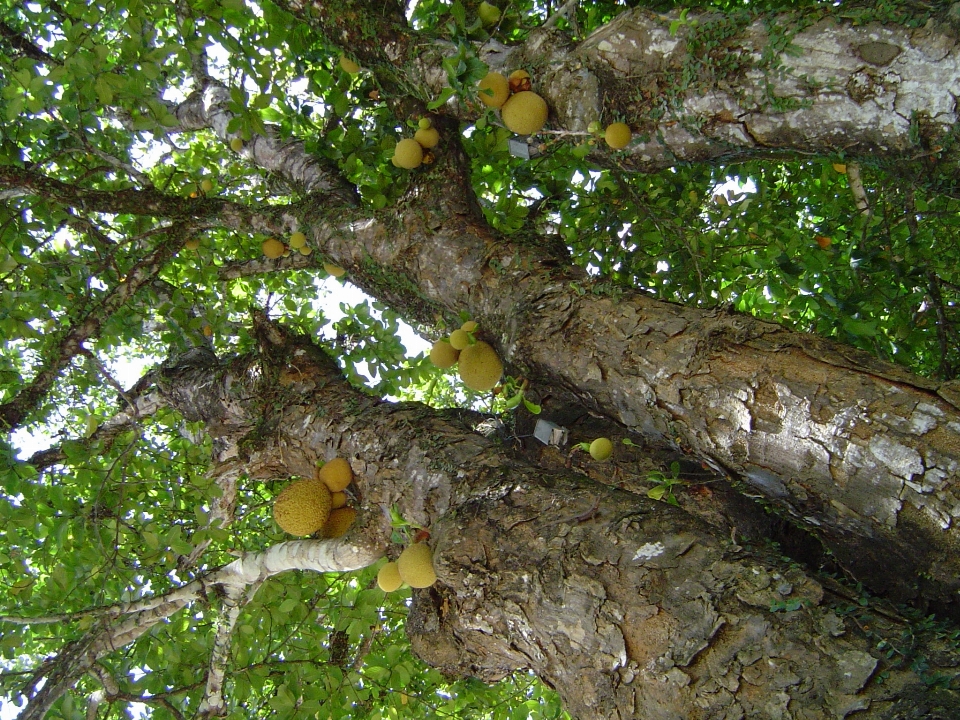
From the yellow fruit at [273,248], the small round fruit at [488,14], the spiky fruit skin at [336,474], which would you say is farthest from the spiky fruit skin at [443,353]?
the yellow fruit at [273,248]

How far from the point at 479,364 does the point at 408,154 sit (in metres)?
0.85

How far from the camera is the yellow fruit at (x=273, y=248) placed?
3.08 metres

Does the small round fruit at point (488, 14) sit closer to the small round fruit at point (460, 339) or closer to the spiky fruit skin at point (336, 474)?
the small round fruit at point (460, 339)

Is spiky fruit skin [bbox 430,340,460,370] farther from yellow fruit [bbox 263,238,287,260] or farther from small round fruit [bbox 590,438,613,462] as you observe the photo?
yellow fruit [bbox 263,238,287,260]

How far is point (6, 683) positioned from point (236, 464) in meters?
1.04

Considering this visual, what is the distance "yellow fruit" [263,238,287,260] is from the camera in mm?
3076

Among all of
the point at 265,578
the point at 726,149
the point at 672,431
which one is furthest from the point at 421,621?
the point at 726,149

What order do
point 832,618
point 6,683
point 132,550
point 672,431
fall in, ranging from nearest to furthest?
point 832,618, point 672,431, point 6,683, point 132,550

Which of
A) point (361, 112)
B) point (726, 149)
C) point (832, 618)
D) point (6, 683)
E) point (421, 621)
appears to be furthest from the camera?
point (361, 112)

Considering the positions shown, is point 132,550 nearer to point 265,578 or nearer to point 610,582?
point 265,578

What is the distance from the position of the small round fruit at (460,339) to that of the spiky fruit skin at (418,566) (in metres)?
0.67

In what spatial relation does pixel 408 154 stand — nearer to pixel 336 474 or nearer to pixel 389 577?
pixel 336 474

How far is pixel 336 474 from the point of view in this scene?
7.11 ft

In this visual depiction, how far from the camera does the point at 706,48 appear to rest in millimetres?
1759
